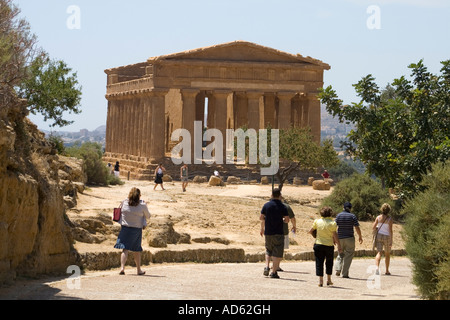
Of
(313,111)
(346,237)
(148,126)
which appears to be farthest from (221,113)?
(346,237)

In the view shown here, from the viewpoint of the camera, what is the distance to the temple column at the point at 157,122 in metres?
57.3

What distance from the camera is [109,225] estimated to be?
1936 centimetres

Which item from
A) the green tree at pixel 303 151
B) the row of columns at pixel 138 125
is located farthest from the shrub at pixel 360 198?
the row of columns at pixel 138 125

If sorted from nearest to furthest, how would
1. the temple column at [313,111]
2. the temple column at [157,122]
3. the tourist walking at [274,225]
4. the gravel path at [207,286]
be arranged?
the gravel path at [207,286], the tourist walking at [274,225], the temple column at [157,122], the temple column at [313,111]

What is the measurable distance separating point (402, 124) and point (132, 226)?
23.7ft

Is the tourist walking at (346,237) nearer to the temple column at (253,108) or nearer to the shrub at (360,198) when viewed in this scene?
the shrub at (360,198)

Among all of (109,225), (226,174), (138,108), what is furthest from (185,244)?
(138,108)

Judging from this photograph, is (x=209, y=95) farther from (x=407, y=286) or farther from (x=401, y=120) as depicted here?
(x=407, y=286)

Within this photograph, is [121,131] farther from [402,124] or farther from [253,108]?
[402,124]

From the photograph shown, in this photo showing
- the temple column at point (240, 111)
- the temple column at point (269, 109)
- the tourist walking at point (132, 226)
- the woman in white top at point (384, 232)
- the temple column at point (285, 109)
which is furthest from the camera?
the temple column at point (269, 109)

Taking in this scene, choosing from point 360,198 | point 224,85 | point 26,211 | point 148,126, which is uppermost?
point 224,85

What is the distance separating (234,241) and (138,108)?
41.4 metres

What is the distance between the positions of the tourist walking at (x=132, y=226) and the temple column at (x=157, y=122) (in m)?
41.4

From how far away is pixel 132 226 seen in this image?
51.6 ft
